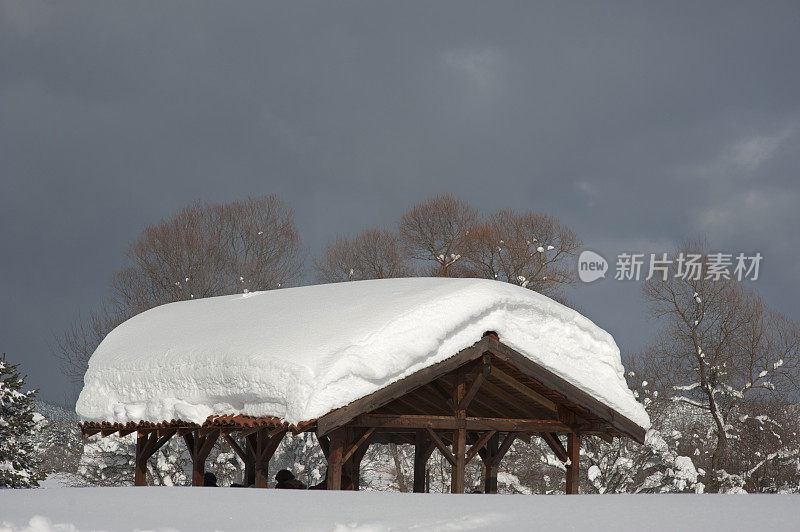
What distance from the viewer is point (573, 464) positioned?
48.5 ft

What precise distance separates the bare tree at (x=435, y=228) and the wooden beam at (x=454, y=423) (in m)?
19.9

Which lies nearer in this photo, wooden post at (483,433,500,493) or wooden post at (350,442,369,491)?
wooden post at (350,442,369,491)

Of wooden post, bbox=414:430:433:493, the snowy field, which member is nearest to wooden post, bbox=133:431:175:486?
wooden post, bbox=414:430:433:493

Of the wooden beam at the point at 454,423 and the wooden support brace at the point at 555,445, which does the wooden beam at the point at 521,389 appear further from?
the wooden support brace at the point at 555,445

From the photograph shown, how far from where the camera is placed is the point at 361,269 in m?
35.4

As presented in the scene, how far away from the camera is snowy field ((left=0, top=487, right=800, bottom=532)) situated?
531cm

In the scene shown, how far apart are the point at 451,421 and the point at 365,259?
22452mm

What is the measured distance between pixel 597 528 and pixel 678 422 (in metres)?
25.3

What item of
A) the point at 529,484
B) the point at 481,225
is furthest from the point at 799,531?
the point at 481,225

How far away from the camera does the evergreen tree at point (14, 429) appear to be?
17.9 m

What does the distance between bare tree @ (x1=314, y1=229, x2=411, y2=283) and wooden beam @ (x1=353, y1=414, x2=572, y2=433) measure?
20.6 meters

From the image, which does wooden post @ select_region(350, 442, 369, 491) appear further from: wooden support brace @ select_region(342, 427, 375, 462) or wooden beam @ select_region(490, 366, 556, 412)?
wooden beam @ select_region(490, 366, 556, 412)

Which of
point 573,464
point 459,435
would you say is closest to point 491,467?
point 573,464

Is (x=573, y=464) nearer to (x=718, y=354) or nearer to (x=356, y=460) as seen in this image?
(x=356, y=460)
